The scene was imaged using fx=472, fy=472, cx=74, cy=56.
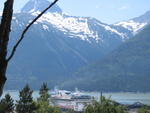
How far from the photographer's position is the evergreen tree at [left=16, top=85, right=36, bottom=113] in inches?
2714

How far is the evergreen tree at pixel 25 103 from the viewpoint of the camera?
6894cm

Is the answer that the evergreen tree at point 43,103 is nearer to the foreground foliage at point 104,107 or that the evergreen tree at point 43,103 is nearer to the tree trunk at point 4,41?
the foreground foliage at point 104,107

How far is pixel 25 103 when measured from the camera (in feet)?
232

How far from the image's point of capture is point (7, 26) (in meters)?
4.53

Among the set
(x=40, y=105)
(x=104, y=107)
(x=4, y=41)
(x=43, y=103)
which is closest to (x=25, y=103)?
(x=40, y=105)

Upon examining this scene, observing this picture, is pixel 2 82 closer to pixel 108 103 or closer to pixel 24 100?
pixel 108 103

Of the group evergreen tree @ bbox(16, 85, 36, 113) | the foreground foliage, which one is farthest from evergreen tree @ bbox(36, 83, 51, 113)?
the foreground foliage

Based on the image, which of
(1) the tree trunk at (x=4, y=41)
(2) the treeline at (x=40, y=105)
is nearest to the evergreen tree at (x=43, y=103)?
(2) the treeline at (x=40, y=105)

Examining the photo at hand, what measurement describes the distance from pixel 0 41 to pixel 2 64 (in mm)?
221

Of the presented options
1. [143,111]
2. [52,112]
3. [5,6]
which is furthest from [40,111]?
[5,6]

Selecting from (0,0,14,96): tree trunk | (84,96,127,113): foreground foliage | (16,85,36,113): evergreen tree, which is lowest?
(0,0,14,96): tree trunk

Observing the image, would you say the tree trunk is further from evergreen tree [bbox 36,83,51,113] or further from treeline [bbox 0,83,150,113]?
evergreen tree [bbox 36,83,51,113]

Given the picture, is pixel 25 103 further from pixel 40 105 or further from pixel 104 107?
pixel 104 107

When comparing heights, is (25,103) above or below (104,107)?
above
